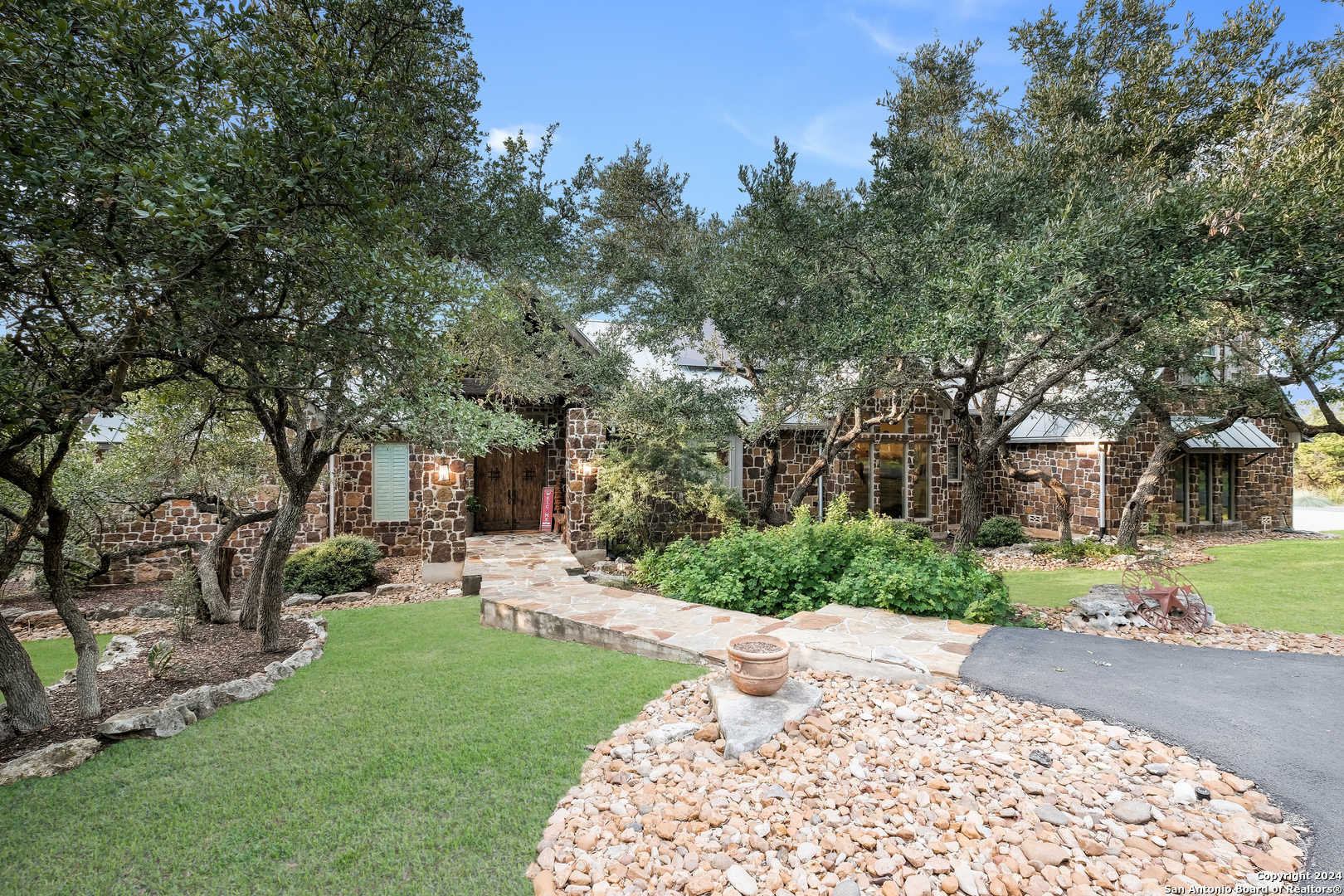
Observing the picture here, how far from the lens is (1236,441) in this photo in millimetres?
14562

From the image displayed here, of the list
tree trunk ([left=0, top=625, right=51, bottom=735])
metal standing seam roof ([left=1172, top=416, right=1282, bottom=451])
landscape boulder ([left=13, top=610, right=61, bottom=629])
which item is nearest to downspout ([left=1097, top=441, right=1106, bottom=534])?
metal standing seam roof ([left=1172, top=416, right=1282, bottom=451])

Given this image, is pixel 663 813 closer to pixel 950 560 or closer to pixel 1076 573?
pixel 950 560

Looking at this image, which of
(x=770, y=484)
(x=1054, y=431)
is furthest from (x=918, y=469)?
(x=770, y=484)

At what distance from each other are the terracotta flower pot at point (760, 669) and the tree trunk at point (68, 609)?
459 centimetres

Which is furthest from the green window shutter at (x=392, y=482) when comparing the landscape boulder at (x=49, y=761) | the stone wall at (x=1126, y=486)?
the stone wall at (x=1126, y=486)

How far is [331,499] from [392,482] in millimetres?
1087

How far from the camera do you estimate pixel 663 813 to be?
2.98 meters

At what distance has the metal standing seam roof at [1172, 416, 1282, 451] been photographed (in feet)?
45.5

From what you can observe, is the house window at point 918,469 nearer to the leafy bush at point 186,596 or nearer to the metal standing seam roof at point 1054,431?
the metal standing seam roof at point 1054,431

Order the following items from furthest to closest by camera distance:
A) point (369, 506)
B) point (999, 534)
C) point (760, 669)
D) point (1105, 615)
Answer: point (999, 534) → point (369, 506) → point (1105, 615) → point (760, 669)

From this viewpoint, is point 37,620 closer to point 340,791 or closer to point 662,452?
point 340,791

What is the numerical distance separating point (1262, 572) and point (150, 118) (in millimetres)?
14294

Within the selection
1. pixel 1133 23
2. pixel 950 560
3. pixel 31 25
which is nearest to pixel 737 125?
pixel 1133 23

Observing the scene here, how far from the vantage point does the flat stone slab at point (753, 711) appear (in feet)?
11.6
